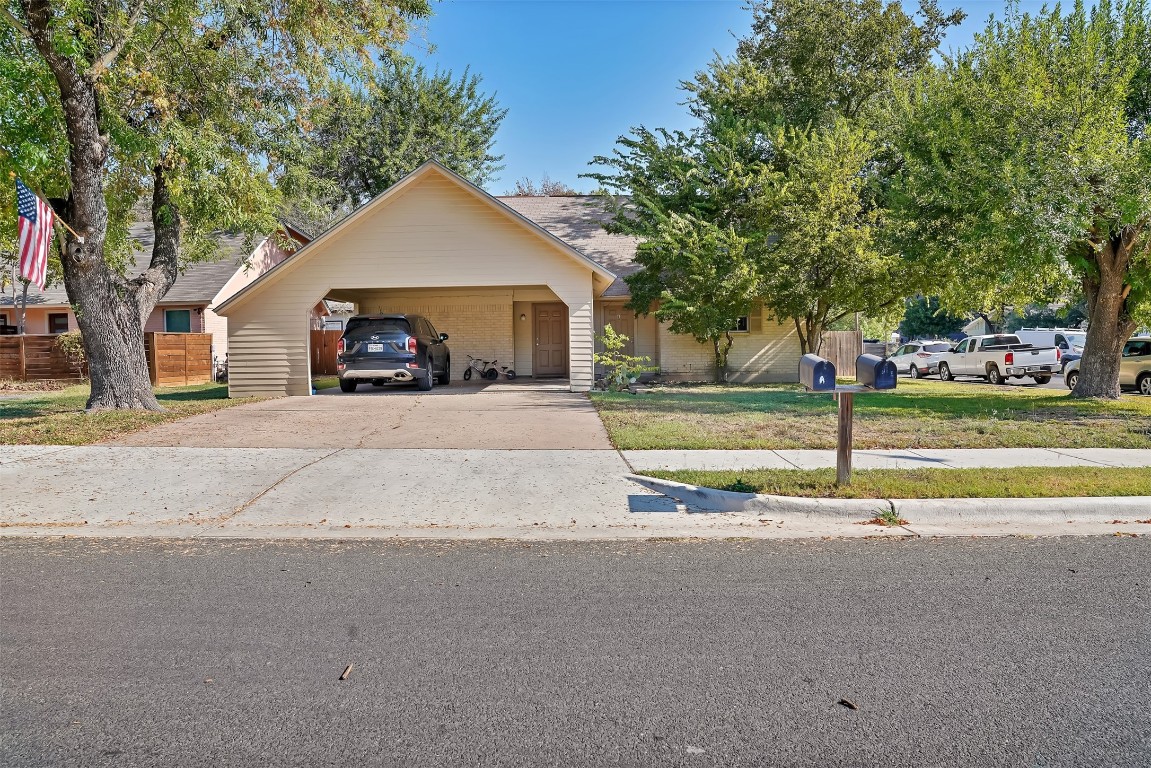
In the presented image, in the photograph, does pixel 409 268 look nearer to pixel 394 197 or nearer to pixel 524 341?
pixel 394 197

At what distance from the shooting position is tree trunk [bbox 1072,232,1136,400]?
46.8 ft

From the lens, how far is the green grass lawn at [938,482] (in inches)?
273

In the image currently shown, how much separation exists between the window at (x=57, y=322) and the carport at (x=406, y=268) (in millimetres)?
15791

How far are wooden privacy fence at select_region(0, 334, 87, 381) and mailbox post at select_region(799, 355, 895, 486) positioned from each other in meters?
23.1

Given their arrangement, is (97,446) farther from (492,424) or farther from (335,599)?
(335,599)

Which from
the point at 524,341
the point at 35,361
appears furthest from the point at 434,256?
the point at 35,361

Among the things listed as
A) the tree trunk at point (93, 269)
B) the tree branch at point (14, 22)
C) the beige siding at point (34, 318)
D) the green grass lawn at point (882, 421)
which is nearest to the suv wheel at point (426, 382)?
the green grass lawn at point (882, 421)

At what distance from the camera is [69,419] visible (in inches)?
464

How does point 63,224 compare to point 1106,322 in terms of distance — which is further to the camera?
point 1106,322

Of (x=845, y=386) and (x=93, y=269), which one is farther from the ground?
(x=93, y=269)

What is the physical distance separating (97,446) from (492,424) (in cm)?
542

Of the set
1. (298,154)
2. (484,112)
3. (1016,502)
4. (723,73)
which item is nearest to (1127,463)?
(1016,502)

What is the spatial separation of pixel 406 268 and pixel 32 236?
7.45 meters

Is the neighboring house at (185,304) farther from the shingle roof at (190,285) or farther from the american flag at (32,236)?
the american flag at (32,236)
